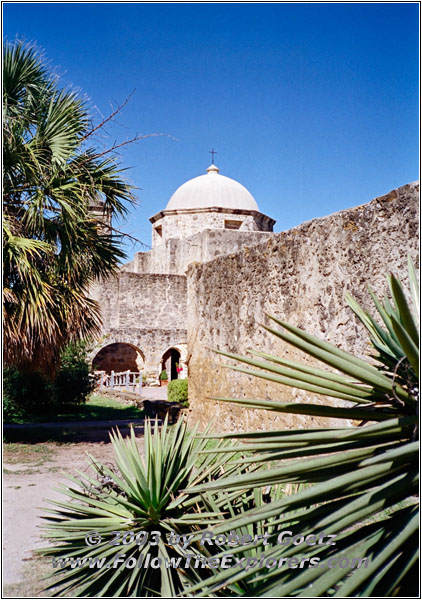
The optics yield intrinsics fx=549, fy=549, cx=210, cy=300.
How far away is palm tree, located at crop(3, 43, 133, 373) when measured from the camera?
700 centimetres

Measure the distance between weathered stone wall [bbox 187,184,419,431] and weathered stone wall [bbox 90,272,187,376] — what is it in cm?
1337

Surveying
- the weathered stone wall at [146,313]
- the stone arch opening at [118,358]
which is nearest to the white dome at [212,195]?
the weathered stone wall at [146,313]

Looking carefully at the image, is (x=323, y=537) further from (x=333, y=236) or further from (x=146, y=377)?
(x=146, y=377)

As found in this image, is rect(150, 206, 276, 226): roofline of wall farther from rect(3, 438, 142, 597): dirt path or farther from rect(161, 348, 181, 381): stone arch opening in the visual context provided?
rect(3, 438, 142, 597): dirt path

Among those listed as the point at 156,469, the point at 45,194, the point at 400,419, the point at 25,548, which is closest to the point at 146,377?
the point at 45,194

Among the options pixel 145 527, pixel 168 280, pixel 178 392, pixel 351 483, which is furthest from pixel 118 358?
pixel 351 483

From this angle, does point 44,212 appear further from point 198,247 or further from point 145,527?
point 198,247

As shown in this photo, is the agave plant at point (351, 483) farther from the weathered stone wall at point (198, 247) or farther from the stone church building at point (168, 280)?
the weathered stone wall at point (198, 247)

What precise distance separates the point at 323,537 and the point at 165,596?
3.67ft

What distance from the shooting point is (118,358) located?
74.1 feet

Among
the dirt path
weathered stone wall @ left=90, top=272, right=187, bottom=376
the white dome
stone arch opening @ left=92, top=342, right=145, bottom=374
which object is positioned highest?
the white dome

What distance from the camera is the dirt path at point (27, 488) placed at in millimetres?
3574

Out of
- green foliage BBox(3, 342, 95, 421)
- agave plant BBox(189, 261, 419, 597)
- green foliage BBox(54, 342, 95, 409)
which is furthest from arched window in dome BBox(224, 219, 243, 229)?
agave plant BBox(189, 261, 419, 597)

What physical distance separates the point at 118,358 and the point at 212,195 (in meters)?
9.58
